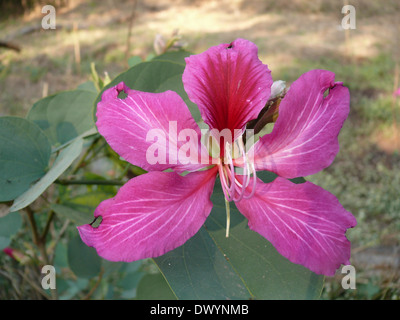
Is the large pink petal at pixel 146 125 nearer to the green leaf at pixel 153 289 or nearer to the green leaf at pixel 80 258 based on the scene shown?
the green leaf at pixel 153 289

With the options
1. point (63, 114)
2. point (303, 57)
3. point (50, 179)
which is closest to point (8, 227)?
point (63, 114)

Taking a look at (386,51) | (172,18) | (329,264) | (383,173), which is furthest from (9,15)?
(329,264)

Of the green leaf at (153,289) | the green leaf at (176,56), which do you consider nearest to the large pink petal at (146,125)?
the green leaf at (176,56)

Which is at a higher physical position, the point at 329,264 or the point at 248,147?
the point at 248,147

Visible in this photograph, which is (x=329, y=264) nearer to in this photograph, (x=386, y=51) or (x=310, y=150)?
(x=310, y=150)

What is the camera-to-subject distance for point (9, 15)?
4.74m

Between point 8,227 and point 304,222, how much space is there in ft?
2.38

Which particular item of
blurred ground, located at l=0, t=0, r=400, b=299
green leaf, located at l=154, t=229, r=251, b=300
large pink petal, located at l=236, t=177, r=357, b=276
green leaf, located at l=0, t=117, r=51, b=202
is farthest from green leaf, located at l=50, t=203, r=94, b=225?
blurred ground, located at l=0, t=0, r=400, b=299

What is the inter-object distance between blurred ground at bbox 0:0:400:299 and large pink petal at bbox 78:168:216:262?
0.87m

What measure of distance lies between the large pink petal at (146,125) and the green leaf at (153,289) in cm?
43

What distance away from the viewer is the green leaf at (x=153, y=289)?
795mm

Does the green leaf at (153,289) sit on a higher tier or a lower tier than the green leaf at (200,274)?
lower
